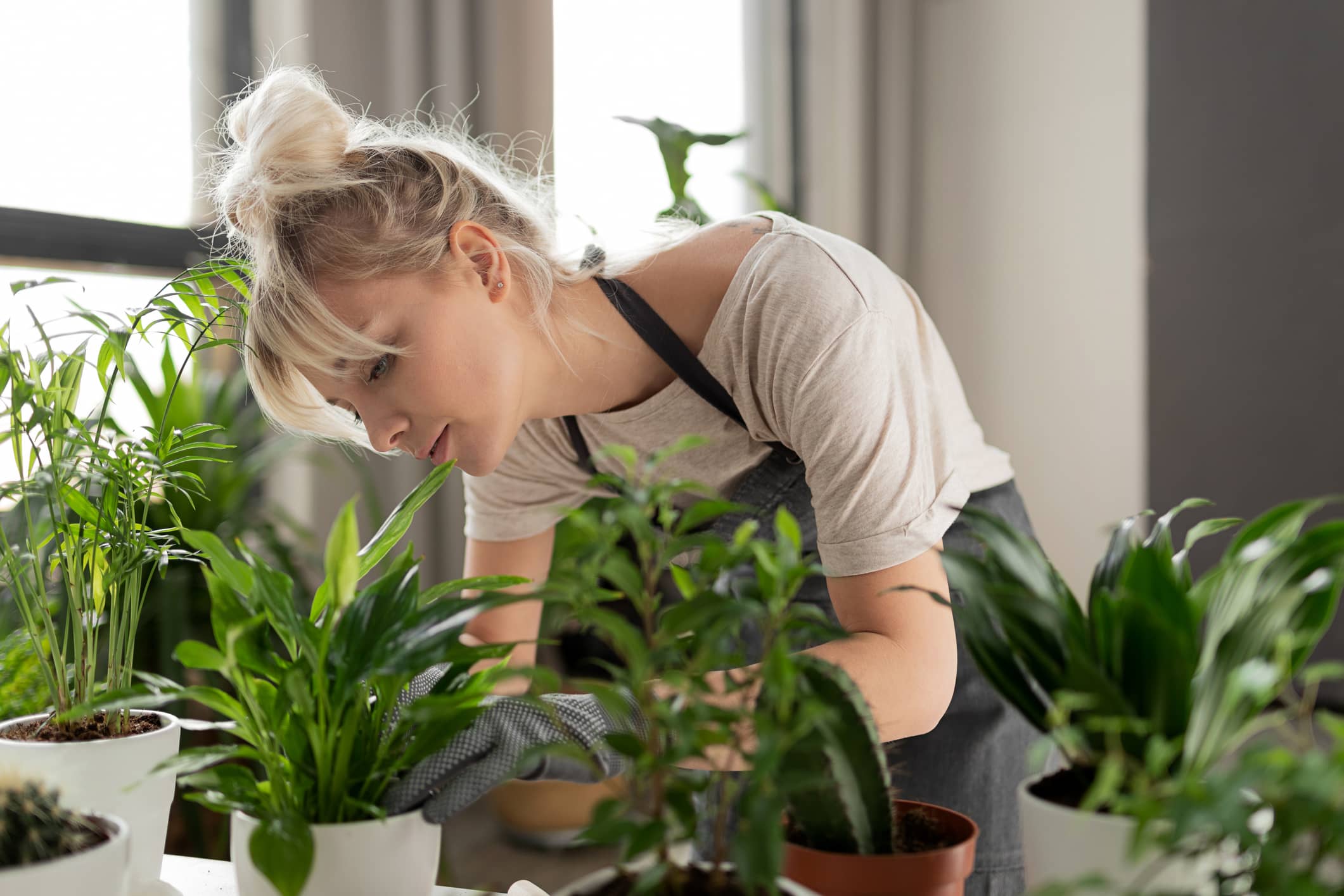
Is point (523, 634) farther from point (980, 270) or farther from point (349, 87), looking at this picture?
point (980, 270)

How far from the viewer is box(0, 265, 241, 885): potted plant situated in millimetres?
653

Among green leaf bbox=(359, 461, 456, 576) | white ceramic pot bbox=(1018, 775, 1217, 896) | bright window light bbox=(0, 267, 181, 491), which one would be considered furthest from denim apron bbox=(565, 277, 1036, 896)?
bright window light bbox=(0, 267, 181, 491)

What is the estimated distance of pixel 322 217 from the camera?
92 centimetres

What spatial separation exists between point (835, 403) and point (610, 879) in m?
0.48

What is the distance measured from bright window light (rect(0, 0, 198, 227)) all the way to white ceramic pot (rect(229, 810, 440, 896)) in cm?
143

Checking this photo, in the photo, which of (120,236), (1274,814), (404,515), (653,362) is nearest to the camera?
(1274,814)

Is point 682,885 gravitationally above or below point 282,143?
below

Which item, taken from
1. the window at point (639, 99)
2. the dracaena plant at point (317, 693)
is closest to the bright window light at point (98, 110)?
the window at point (639, 99)

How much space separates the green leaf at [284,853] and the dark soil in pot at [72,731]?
184 millimetres

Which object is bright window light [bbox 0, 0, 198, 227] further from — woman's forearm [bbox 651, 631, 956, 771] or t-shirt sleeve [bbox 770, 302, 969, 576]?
woman's forearm [bbox 651, 631, 956, 771]

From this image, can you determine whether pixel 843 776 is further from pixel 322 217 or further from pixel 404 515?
pixel 322 217

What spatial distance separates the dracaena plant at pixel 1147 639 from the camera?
0.44 metres

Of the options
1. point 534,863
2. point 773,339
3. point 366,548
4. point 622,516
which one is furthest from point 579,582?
point 534,863

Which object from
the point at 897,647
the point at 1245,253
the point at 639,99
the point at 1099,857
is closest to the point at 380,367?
the point at 897,647
